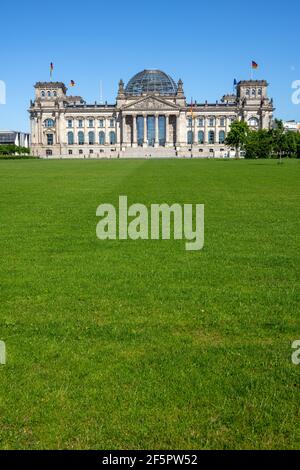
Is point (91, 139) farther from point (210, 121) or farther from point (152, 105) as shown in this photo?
point (210, 121)

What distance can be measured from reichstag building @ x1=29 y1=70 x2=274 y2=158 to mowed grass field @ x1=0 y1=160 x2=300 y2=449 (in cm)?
13836

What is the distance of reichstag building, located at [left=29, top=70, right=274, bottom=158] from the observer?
152 meters

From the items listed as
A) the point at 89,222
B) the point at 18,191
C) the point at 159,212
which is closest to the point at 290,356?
the point at 89,222

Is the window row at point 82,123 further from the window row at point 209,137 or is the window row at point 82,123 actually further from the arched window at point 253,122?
the arched window at point 253,122

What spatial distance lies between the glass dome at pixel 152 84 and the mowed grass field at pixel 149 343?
152272 millimetres

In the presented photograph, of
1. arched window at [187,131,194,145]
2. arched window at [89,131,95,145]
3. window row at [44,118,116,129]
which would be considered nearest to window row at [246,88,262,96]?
arched window at [187,131,194,145]

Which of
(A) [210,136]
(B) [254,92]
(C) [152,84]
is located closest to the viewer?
(B) [254,92]

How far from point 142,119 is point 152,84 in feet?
49.2

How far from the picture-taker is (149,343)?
6840 mm

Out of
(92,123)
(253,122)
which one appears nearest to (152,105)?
(92,123)

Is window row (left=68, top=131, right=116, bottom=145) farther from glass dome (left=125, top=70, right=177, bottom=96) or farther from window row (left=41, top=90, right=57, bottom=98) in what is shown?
glass dome (left=125, top=70, right=177, bottom=96)

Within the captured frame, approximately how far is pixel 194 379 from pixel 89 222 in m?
11.1

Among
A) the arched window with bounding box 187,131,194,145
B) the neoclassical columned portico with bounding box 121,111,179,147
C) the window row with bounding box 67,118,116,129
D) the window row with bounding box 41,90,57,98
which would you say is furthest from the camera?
the window row with bounding box 41,90,57,98
